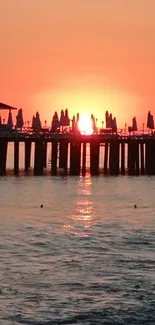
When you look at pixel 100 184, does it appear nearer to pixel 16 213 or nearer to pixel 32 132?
pixel 32 132

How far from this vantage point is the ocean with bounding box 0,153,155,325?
672 inches


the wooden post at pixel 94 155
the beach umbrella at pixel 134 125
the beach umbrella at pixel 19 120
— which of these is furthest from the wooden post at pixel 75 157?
the beach umbrella at pixel 134 125

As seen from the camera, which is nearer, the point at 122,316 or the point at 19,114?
the point at 122,316

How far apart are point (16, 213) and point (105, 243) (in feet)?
37.8

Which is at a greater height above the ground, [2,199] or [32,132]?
[32,132]

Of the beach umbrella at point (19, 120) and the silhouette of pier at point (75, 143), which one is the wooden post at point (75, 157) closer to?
the silhouette of pier at point (75, 143)

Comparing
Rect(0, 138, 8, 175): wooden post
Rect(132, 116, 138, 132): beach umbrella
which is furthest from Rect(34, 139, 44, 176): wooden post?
Rect(132, 116, 138, 132): beach umbrella

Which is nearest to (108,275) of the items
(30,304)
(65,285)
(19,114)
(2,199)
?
(65,285)

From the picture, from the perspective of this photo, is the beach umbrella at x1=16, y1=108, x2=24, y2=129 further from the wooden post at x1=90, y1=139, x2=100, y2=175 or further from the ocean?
the ocean

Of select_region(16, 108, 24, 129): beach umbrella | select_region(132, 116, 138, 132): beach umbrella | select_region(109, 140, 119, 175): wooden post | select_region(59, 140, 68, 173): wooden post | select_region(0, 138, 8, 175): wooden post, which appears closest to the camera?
select_region(0, 138, 8, 175): wooden post

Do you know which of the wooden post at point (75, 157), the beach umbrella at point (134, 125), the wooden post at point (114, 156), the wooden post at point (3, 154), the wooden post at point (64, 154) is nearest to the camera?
the wooden post at point (75, 157)

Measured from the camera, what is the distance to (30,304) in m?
17.6

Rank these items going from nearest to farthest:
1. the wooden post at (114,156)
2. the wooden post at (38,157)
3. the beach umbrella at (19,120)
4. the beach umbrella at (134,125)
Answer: the wooden post at (38,157)
the wooden post at (114,156)
the beach umbrella at (19,120)
the beach umbrella at (134,125)

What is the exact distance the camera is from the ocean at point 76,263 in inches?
672
